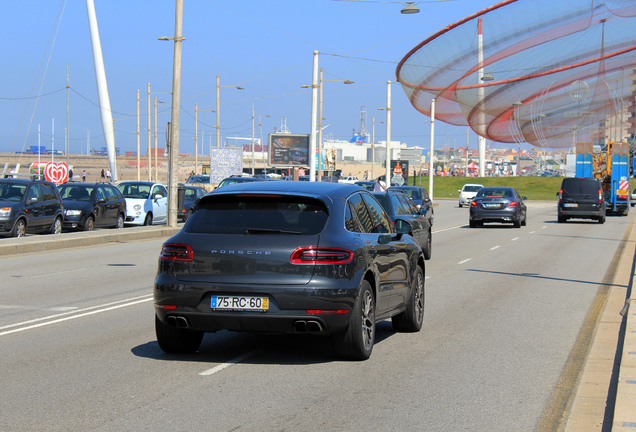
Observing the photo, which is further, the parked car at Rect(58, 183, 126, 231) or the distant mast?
the distant mast

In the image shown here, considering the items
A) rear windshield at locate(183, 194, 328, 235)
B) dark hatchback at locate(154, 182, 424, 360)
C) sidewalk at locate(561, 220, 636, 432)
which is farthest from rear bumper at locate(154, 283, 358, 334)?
sidewalk at locate(561, 220, 636, 432)

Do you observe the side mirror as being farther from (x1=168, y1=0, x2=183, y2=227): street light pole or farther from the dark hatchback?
(x1=168, y1=0, x2=183, y2=227): street light pole

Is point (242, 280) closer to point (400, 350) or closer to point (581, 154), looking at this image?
point (400, 350)

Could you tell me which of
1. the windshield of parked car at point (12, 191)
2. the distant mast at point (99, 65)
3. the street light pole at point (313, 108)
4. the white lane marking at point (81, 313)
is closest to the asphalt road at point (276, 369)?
the white lane marking at point (81, 313)

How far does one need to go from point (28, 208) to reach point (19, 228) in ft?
2.15

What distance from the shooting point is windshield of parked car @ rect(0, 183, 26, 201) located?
2355cm

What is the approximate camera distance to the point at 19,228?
23312 millimetres

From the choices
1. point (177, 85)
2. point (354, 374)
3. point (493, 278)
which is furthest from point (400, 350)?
point (177, 85)

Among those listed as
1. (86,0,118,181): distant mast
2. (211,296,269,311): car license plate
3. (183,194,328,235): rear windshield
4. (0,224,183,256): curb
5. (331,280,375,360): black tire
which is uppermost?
(86,0,118,181): distant mast

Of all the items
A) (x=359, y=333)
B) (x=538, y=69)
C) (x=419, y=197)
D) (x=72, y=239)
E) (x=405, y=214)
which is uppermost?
(x=538, y=69)

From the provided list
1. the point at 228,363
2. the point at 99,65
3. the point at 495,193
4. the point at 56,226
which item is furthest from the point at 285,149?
the point at 228,363

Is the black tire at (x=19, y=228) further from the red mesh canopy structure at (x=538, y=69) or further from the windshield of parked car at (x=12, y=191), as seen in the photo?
the red mesh canopy structure at (x=538, y=69)

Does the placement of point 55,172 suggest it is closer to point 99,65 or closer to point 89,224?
point 89,224

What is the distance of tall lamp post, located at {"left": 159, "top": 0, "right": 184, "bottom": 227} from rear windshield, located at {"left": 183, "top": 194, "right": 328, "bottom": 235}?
20.6 m
